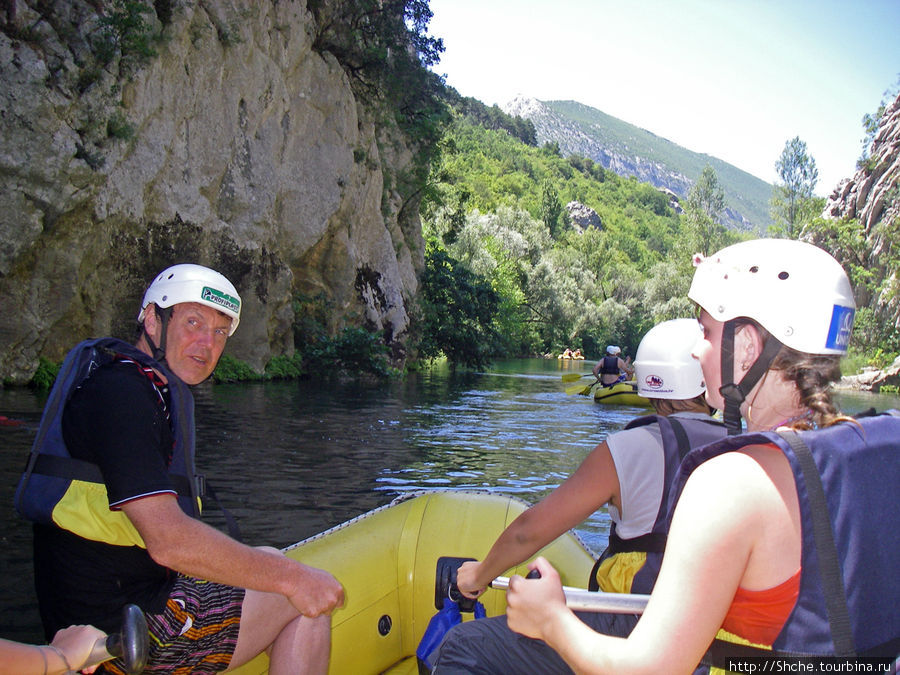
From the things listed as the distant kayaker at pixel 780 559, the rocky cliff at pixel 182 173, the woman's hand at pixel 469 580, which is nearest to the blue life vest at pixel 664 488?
the woman's hand at pixel 469 580

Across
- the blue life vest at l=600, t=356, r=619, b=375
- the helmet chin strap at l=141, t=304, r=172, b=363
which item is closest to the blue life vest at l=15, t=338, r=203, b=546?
the helmet chin strap at l=141, t=304, r=172, b=363

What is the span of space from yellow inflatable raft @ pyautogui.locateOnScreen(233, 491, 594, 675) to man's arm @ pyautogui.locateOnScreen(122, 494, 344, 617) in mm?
783

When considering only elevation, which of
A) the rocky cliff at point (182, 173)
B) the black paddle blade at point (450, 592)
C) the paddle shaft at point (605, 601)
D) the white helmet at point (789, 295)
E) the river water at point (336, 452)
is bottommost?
the river water at point (336, 452)

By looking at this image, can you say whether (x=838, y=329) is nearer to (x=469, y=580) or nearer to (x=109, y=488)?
(x=469, y=580)

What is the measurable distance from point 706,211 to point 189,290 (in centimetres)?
6428

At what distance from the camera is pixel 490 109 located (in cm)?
14225

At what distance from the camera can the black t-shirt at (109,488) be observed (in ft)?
6.31

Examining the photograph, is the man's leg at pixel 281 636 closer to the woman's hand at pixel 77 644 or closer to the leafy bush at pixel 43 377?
the woman's hand at pixel 77 644

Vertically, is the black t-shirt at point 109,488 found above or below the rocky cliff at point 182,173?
below

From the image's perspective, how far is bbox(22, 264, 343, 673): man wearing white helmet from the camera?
194 centimetres

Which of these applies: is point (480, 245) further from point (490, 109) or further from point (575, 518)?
point (490, 109)

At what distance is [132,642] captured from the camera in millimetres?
1517

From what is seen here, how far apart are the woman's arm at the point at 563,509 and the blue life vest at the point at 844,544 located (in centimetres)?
75

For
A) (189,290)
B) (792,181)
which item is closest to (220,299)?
(189,290)
